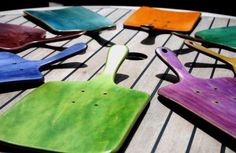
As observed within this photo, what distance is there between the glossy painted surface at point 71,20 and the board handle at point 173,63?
18.2 inches

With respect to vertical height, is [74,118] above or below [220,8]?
above

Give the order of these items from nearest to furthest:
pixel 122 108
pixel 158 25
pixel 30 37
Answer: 1. pixel 122 108
2. pixel 30 37
3. pixel 158 25

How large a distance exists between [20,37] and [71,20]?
0.31 m

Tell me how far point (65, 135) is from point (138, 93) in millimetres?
296

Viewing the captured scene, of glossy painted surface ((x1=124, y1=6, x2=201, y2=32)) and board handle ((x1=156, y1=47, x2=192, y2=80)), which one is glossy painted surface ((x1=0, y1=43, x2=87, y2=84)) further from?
glossy painted surface ((x1=124, y1=6, x2=201, y2=32))

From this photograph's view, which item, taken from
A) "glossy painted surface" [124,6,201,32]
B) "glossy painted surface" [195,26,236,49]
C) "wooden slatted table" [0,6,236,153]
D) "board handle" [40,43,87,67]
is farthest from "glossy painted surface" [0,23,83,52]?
"glossy painted surface" [195,26,236,49]

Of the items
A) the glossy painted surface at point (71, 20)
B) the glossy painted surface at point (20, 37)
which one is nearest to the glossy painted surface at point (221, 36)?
the glossy painted surface at point (71, 20)

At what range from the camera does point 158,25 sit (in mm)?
1679

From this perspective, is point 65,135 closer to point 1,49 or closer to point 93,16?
point 1,49

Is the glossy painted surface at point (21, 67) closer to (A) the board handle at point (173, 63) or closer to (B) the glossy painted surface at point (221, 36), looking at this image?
(A) the board handle at point (173, 63)

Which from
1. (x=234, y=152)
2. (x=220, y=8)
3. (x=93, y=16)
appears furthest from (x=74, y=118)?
(x=220, y=8)

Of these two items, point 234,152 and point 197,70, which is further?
point 197,70

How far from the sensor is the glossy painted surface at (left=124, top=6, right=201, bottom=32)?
1649 millimetres

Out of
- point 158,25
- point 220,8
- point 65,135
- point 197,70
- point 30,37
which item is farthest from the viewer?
point 220,8
